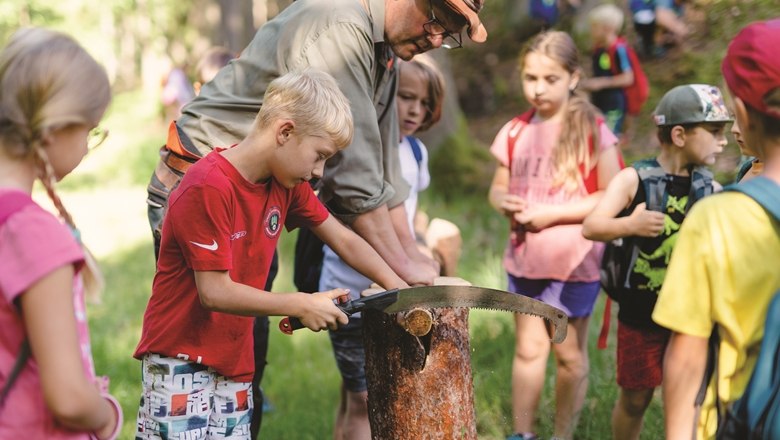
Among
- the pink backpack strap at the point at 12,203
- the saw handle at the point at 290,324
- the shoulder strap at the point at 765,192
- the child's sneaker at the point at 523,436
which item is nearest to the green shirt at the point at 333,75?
the saw handle at the point at 290,324

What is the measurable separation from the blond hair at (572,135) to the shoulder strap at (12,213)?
3021 millimetres

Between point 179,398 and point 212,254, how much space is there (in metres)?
0.58

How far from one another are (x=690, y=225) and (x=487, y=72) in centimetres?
1086

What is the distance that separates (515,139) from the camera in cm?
463

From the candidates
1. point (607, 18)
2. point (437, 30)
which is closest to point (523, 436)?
point (437, 30)

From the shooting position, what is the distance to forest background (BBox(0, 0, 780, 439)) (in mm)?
5234

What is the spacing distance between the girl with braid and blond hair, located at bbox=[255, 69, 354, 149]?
0.74m

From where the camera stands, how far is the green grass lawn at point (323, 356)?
4922mm

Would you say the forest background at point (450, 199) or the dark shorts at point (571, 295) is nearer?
the dark shorts at point (571, 295)

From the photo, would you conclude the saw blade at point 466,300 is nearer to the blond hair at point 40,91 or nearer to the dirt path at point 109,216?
the blond hair at point 40,91

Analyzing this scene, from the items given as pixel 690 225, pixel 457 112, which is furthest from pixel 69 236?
pixel 457 112

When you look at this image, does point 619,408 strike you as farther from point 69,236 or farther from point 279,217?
point 69,236

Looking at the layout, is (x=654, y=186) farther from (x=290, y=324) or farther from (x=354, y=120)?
(x=290, y=324)

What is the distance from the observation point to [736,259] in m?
2.09
